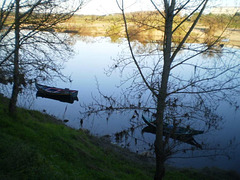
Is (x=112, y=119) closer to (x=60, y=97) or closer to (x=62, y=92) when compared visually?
(x=62, y=92)

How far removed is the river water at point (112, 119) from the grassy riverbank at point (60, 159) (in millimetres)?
821

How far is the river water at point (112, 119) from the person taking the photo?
10672 millimetres

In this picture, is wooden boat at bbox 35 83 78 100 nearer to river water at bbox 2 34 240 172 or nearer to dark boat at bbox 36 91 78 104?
dark boat at bbox 36 91 78 104

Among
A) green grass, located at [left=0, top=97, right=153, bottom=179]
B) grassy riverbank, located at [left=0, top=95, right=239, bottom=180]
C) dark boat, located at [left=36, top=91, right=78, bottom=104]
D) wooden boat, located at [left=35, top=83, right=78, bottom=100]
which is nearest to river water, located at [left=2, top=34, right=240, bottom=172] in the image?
dark boat, located at [left=36, top=91, right=78, bottom=104]

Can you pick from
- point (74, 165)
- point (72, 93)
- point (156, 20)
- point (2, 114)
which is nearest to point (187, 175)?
point (74, 165)

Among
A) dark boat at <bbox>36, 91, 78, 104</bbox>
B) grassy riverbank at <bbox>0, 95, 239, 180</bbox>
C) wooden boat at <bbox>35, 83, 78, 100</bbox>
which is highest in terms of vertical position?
wooden boat at <bbox>35, 83, 78, 100</bbox>

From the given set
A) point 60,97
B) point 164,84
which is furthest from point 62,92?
point 164,84

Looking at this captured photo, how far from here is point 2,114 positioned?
8.23 meters

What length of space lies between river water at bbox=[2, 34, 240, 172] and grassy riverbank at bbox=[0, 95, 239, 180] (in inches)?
32.3

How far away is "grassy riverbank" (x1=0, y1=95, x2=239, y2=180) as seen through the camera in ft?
15.1

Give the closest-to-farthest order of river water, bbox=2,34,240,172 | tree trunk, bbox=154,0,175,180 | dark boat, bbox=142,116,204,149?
tree trunk, bbox=154,0,175,180, dark boat, bbox=142,116,204,149, river water, bbox=2,34,240,172

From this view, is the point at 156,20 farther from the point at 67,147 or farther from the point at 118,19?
the point at 67,147

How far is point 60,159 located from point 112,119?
699 centimetres

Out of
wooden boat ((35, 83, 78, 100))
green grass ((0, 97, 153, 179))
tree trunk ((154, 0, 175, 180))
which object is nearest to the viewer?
green grass ((0, 97, 153, 179))
